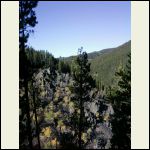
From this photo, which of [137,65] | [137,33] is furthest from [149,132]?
[137,33]

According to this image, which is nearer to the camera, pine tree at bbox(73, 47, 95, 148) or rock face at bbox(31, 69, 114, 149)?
pine tree at bbox(73, 47, 95, 148)

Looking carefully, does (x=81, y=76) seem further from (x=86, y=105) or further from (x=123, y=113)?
(x=86, y=105)

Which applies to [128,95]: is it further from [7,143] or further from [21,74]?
[7,143]

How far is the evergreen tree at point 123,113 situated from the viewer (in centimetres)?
2312

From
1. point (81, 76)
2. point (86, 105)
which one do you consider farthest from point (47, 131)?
point (81, 76)

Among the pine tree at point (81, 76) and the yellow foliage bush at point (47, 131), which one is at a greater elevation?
the pine tree at point (81, 76)

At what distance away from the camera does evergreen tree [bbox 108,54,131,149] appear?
23125 mm

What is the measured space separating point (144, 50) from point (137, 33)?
0.69 metres

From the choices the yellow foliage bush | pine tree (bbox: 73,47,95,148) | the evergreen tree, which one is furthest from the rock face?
the evergreen tree

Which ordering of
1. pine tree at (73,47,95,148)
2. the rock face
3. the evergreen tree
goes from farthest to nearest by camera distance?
the rock face → pine tree at (73,47,95,148) → the evergreen tree

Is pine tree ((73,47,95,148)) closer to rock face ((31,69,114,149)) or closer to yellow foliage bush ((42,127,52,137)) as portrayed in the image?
rock face ((31,69,114,149))

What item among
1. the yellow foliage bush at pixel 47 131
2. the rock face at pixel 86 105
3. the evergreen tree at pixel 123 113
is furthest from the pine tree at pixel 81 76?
the yellow foliage bush at pixel 47 131

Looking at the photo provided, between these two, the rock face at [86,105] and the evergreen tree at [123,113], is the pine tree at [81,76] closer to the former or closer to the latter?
the evergreen tree at [123,113]

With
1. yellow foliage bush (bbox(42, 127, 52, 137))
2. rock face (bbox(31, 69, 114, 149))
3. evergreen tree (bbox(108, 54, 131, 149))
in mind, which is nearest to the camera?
evergreen tree (bbox(108, 54, 131, 149))
